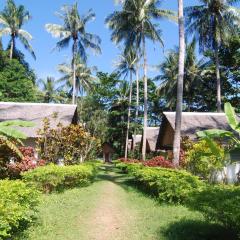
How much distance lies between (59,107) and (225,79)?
72.9 feet

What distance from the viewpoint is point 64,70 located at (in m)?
48.1

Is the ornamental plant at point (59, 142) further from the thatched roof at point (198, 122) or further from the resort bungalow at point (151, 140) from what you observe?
the resort bungalow at point (151, 140)

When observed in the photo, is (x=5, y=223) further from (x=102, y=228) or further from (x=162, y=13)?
(x=162, y=13)

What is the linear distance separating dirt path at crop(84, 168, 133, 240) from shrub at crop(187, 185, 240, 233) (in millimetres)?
1789

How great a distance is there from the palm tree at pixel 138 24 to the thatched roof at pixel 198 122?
395cm

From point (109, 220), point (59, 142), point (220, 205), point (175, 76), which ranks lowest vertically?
point (109, 220)

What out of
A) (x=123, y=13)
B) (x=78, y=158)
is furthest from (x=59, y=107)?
(x=123, y=13)

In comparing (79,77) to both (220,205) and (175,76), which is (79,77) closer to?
(175,76)

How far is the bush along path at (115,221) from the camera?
829 cm

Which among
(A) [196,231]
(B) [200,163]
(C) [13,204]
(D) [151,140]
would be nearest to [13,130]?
(C) [13,204]

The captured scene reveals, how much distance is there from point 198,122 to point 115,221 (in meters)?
16.4

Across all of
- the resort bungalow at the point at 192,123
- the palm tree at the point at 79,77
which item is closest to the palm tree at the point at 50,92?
Answer: the palm tree at the point at 79,77

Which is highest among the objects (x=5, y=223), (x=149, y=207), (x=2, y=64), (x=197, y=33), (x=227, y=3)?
(x=227, y=3)

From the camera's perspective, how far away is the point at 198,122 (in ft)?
83.2
